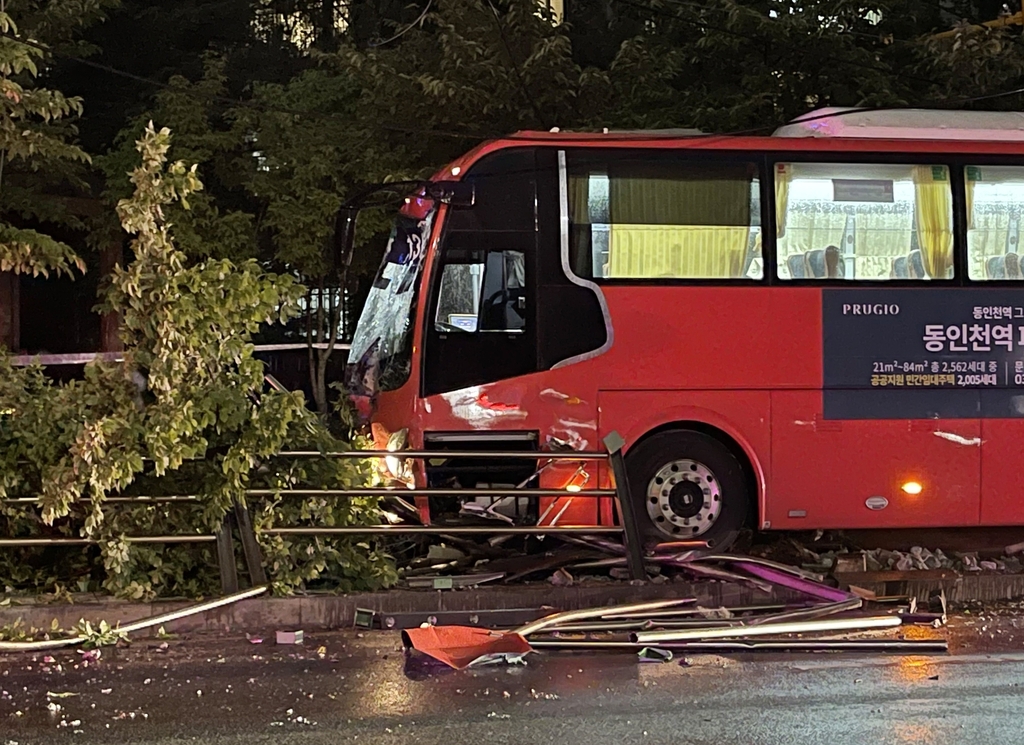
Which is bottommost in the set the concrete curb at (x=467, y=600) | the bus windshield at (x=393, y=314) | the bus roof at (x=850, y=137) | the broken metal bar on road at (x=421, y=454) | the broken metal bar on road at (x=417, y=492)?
the concrete curb at (x=467, y=600)

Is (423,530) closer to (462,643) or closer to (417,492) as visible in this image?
(417,492)

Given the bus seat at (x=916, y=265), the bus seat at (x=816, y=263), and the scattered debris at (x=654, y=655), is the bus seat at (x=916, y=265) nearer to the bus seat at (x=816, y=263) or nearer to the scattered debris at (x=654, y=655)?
the bus seat at (x=816, y=263)

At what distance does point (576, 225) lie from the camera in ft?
31.5

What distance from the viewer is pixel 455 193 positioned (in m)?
9.53

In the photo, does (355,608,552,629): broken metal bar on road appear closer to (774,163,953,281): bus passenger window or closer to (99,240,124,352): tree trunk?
(774,163,953,281): bus passenger window

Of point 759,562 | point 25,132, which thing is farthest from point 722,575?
point 25,132

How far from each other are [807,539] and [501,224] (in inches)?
156

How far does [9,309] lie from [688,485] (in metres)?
14.8

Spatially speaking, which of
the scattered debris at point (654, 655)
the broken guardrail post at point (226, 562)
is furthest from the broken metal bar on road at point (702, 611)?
the broken guardrail post at point (226, 562)

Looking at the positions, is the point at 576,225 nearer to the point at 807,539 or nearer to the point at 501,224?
the point at 501,224

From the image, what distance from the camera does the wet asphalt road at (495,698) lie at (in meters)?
5.49

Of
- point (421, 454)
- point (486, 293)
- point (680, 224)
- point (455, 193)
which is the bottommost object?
point (421, 454)

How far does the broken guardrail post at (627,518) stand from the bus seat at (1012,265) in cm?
408

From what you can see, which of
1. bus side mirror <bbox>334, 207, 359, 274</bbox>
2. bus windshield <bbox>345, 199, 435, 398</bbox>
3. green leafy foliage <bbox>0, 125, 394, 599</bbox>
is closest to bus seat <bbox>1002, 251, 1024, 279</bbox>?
bus windshield <bbox>345, 199, 435, 398</bbox>
